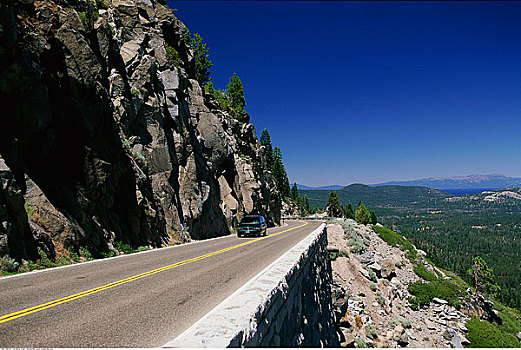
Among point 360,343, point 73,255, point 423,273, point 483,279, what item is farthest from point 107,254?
point 483,279

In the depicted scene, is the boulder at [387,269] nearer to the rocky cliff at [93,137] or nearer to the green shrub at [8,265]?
the rocky cliff at [93,137]

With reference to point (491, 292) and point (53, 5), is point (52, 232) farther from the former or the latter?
point (491, 292)

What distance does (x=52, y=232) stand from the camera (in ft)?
38.5

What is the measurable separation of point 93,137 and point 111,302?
11.9 metres

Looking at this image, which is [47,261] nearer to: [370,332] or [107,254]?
[107,254]

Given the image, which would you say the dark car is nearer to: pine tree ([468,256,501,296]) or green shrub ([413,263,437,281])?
green shrub ([413,263,437,281])

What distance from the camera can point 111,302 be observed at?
613cm

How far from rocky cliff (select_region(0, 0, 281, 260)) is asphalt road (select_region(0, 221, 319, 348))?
3092mm

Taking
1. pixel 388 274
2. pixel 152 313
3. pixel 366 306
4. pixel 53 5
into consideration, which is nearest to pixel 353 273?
pixel 366 306

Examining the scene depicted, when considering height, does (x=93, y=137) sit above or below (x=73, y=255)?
above

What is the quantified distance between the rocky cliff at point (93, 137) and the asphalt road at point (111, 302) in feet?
10.1

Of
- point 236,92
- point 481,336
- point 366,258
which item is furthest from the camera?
point 236,92

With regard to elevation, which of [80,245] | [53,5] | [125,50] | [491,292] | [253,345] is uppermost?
[125,50]

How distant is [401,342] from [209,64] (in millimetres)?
48559
